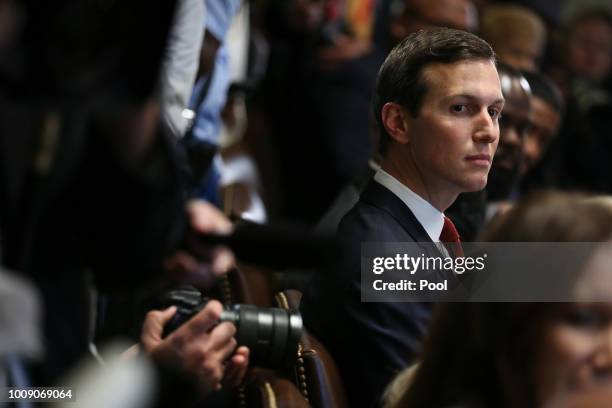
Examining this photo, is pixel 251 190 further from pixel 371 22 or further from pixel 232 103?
pixel 371 22

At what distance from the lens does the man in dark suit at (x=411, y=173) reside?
1.86 m

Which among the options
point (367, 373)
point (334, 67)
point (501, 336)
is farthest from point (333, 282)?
point (334, 67)

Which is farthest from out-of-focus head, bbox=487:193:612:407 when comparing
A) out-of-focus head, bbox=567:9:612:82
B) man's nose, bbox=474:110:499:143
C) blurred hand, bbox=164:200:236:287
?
out-of-focus head, bbox=567:9:612:82

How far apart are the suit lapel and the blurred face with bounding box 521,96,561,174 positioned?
1.96 ft

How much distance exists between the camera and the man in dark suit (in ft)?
6.09

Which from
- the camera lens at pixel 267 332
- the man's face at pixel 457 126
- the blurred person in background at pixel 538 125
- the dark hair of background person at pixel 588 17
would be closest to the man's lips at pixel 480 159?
the man's face at pixel 457 126

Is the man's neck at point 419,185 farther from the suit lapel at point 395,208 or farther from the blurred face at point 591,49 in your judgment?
the blurred face at point 591,49

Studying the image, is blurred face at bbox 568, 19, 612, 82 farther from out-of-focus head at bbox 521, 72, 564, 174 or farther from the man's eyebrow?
the man's eyebrow

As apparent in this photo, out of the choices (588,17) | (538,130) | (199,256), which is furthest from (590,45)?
(199,256)

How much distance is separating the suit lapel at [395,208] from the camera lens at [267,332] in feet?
0.76

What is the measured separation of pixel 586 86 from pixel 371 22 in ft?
2.89

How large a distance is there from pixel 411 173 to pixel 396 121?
0.09 m

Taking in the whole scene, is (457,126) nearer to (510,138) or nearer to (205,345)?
(510,138)

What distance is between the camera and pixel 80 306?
161 cm
